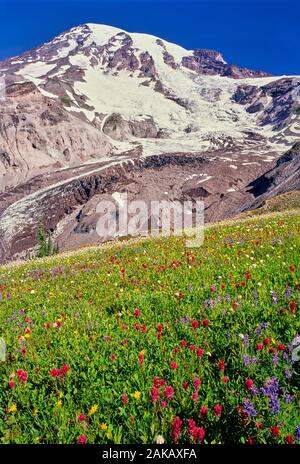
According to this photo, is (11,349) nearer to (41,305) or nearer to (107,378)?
(107,378)

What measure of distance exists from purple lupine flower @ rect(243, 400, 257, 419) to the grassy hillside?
12mm

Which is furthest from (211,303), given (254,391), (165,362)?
(254,391)

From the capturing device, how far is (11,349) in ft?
20.4

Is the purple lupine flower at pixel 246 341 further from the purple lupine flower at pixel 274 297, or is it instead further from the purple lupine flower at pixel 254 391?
the purple lupine flower at pixel 274 297

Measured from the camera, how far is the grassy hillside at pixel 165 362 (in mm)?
3781

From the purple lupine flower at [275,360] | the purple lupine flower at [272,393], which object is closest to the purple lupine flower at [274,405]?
the purple lupine flower at [272,393]

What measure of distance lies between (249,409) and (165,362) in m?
1.51

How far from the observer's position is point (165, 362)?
16.3 feet

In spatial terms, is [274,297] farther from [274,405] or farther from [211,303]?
[274,405]

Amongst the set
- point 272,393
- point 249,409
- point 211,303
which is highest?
point 211,303

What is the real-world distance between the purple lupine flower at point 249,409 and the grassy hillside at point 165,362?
0.01 metres

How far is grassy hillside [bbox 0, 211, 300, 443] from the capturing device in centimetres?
378

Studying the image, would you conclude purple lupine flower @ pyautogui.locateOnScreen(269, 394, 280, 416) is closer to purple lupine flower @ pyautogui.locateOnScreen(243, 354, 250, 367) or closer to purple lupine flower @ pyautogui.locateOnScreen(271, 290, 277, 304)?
purple lupine flower @ pyautogui.locateOnScreen(243, 354, 250, 367)
